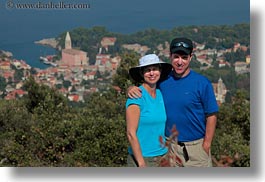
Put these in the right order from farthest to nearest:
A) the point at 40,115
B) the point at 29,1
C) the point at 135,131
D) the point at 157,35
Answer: the point at 40,115, the point at 157,35, the point at 29,1, the point at 135,131

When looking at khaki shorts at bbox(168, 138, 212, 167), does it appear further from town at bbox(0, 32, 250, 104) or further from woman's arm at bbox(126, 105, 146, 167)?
town at bbox(0, 32, 250, 104)

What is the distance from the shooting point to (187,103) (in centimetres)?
353

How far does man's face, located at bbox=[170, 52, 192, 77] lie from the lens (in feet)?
11.8

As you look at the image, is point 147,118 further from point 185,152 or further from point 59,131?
point 59,131

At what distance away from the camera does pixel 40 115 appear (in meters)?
6.49

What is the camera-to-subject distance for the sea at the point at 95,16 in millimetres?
5242

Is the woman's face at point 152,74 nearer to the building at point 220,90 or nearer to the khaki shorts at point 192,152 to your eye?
the khaki shorts at point 192,152

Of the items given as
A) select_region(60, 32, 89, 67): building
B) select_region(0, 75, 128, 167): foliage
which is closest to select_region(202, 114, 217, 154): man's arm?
select_region(0, 75, 128, 167): foliage

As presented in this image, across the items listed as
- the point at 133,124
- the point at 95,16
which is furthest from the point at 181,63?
the point at 95,16

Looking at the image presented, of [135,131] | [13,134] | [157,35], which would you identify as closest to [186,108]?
[135,131]

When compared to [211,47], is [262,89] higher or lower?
lower

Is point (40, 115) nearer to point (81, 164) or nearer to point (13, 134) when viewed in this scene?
point (13, 134)

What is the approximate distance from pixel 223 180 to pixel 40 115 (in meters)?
2.96

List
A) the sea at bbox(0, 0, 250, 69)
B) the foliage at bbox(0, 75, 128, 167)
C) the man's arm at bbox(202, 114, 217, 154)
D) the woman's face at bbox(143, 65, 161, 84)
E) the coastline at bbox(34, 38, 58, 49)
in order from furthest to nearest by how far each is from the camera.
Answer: the foliage at bbox(0, 75, 128, 167) → the coastline at bbox(34, 38, 58, 49) → the sea at bbox(0, 0, 250, 69) → the man's arm at bbox(202, 114, 217, 154) → the woman's face at bbox(143, 65, 161, 84)
